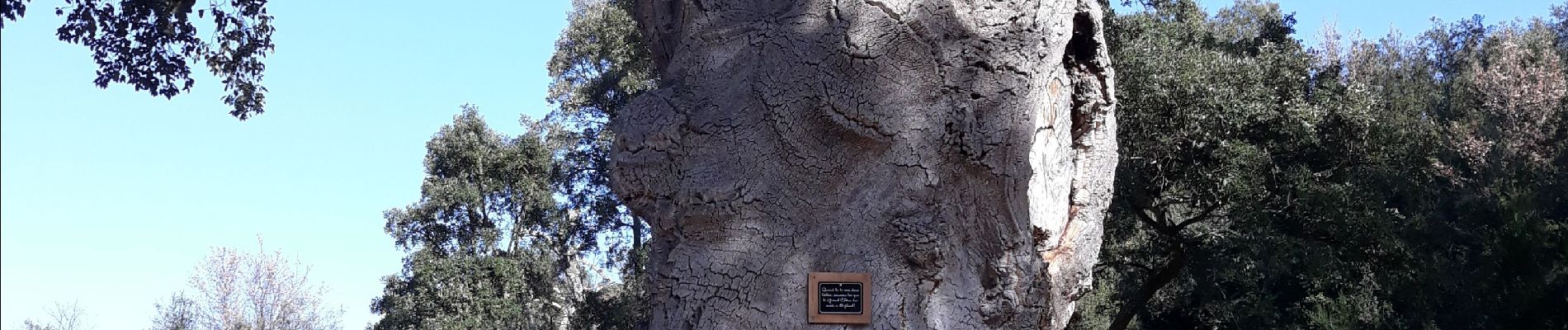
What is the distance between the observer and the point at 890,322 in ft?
21.1

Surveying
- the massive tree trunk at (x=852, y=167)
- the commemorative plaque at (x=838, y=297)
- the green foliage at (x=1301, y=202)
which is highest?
the green foliage at (x=1301, y=202)

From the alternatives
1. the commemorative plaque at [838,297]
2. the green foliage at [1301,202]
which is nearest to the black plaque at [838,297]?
the commemorative plaque at [838,297]

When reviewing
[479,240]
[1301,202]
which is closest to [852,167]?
[1301,202]

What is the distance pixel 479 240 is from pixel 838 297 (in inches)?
647

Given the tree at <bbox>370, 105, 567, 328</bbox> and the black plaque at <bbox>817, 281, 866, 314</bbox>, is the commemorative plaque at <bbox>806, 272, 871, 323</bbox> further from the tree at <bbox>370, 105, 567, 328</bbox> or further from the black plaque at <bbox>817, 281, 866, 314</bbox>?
the tree at <bbox>370, 105, 567, 328</bbox>

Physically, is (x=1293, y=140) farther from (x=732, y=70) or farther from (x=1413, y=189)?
(x=732, y=70)

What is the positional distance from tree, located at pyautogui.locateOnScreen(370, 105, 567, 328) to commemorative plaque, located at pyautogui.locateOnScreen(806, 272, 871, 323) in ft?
49.9

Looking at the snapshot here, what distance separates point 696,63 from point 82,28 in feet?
19.0

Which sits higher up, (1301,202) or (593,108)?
(593,108)

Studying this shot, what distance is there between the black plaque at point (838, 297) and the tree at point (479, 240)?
15226 millimetres

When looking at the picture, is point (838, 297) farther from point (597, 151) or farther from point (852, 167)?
point (597, 151)

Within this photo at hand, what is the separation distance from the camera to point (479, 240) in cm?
2194

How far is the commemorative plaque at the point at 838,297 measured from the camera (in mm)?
6371

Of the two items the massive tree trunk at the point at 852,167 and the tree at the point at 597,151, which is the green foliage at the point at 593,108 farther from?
the massive tree trunk at the point at 852,167
